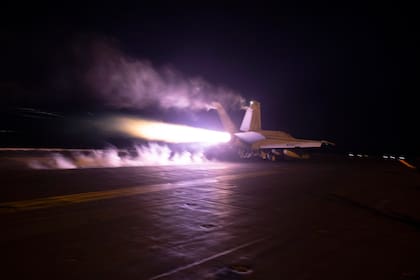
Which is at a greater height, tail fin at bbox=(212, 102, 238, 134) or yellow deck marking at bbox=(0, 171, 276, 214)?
tail fin at bbox=(212, 102, 238, 134)

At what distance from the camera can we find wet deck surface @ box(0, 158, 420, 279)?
7055 mm

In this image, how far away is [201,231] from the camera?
9.94m

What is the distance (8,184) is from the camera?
17047mm

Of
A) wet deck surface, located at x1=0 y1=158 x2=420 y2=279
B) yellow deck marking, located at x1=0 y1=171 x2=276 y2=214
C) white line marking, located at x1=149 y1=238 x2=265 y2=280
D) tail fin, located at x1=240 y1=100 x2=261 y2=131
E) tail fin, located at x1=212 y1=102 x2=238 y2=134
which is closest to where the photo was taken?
white line marking, located at x1=149 y1=238 x2=265 y2=280

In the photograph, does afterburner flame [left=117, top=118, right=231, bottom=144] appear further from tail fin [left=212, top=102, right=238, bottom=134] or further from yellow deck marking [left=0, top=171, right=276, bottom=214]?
yellow deck marking [left=0, top=171, right=276, bottom=214]

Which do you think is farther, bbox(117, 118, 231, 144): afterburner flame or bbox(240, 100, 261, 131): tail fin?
bbox(240, 100, 261, 131): tail fin

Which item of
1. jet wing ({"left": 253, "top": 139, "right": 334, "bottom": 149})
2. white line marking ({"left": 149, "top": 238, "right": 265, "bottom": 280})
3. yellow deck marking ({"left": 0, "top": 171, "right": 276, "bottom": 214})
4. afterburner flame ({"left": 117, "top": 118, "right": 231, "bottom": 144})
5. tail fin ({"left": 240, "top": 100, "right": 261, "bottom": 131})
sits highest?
tail fin ({"left": 240, "top": 100, "right": 261, "bottom": 131})

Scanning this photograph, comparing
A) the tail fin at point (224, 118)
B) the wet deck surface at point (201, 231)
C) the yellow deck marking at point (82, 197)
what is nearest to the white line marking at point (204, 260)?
the wet deck surface at point (201, 231)

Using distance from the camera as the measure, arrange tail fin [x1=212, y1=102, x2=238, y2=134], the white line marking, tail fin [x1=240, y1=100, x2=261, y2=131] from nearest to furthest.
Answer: the white line marking
tail fin [x1=212, y1=102, x2=238, y2=134]
tail fin [x1=240, y1=100, x2=261, y2=131]

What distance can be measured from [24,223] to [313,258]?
24.6 feet

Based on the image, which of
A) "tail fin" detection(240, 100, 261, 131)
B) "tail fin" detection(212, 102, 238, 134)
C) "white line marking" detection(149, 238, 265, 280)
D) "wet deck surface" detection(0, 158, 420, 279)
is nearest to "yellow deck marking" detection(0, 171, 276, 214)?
"wet deck surface" detection(0, 158, 420, 279)

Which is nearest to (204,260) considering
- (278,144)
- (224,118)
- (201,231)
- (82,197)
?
(201,231)

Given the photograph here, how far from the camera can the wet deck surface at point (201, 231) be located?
23.1 ft

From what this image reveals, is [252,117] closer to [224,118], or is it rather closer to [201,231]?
[224,118]
